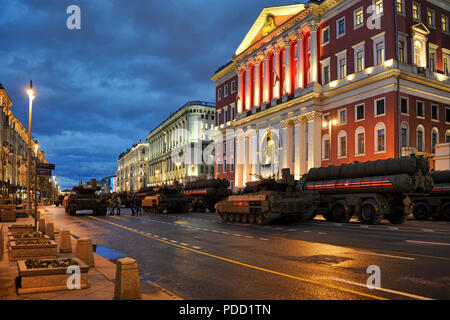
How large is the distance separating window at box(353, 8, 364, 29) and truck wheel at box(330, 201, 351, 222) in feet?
82.0

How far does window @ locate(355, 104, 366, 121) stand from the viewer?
4147 cm

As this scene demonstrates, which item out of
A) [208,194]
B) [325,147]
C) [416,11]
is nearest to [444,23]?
[416,11]

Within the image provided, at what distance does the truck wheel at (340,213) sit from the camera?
964 inches

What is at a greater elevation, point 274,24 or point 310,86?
point 274,24

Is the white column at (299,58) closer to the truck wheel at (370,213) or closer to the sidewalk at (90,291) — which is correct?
the truck wheel at (370,213)

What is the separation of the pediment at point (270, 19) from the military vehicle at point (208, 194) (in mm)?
25401

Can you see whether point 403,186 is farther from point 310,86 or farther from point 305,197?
point 310,86

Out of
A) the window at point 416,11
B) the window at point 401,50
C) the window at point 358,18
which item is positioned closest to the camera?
the window at point 401,50

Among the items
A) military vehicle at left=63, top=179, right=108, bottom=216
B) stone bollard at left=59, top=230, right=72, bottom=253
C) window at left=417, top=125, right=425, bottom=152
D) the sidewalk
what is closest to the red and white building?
window at left=417, top=125, right=425, bottom=152

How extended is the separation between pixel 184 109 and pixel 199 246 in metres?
83.1

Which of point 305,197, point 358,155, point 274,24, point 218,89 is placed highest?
point 274,24

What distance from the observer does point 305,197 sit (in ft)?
78.1

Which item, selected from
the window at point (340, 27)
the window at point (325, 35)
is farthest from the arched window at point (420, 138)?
the window at point (325, 35)
